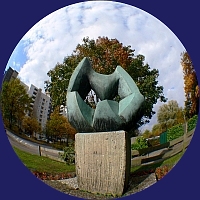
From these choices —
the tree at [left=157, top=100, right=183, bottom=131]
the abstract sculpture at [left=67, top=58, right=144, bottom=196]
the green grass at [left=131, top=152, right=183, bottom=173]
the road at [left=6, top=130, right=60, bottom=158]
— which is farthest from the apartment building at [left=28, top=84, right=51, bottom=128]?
the tree at [left=157, top=100, right=183, bottom=131]

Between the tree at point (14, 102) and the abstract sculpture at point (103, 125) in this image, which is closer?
the abstract sculpture at point (103, 125)

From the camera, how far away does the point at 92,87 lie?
431 inches

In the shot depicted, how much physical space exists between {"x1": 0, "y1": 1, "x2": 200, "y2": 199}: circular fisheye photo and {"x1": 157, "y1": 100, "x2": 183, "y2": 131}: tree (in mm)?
23

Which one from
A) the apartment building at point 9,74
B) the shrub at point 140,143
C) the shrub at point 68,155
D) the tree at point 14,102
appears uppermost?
the apartment building at point 9,74

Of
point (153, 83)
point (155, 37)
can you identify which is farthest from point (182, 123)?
point (155, 37)

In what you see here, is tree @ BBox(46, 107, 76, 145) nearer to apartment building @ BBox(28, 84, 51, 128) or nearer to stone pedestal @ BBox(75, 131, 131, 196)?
apartment building @ BBox(28, 84, 51, 128)

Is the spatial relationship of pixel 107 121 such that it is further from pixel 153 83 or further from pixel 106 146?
pixel 153 83

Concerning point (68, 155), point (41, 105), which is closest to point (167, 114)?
point (68, 155)

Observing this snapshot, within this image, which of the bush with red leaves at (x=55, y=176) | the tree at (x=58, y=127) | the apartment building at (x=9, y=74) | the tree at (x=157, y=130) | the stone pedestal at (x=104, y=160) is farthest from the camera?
the apartment building at (x=9, y=74)

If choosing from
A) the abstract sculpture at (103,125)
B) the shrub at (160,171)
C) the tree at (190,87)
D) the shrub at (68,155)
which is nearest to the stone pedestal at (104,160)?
the abstract sculpture at (103,125)

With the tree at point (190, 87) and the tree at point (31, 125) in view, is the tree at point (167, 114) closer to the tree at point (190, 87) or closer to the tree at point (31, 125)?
the tree at point (190, 87)

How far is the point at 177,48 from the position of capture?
12.0 meters

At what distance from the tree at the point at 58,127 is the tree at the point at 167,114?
2060mm

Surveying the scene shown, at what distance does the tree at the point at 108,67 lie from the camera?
11486mm
